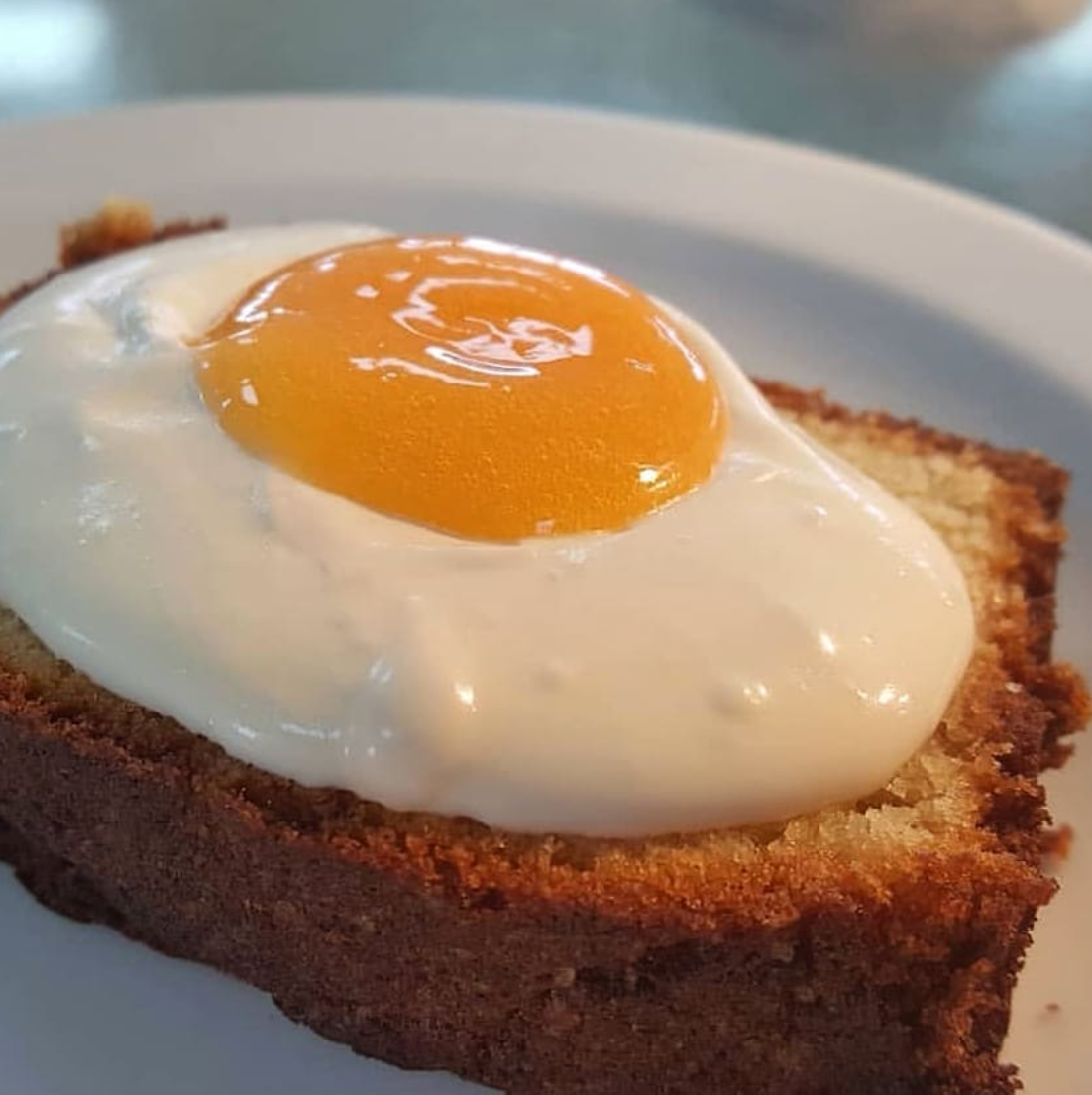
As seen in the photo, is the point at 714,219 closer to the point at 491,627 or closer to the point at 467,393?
the point at 467,393

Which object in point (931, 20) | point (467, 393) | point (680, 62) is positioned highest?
point (467, 393)

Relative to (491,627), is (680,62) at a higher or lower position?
lower

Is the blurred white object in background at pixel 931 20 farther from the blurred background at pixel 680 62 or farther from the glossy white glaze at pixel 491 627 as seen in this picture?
the glossy white glaze at pixel 491 627

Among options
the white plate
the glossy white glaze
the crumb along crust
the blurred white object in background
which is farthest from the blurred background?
the crumb along crust

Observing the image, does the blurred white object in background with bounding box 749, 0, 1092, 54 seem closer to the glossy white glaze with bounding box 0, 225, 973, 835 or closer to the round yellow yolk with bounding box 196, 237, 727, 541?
the round yellow yolk with bounding box 196, 237, 727, 541

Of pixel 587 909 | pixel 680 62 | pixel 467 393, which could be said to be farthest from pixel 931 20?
pixel 587 909

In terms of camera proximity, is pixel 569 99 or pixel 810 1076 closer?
pixel 810 1076

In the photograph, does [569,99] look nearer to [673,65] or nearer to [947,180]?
[673,65]

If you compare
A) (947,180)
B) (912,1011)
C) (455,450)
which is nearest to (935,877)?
(912,1011)
